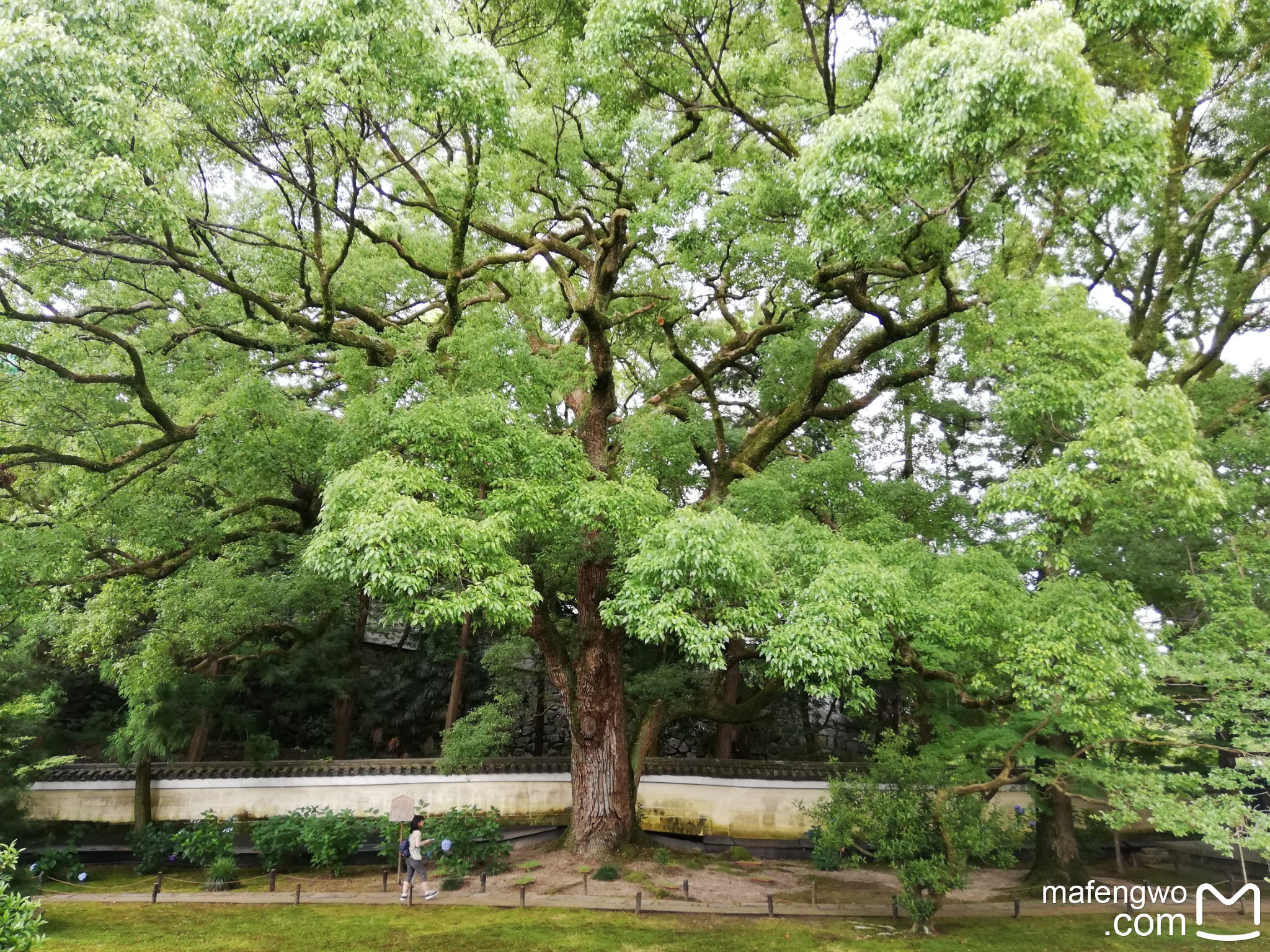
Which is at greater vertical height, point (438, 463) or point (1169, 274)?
point (1169, 274)

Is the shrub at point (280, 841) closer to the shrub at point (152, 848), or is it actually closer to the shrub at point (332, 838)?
the shrub at point (332, 838)

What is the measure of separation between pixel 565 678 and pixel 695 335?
648cm

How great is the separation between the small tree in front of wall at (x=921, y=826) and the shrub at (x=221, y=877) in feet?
27.3

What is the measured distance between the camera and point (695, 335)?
489 inches

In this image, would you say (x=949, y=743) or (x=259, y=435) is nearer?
(x=259, y=435)

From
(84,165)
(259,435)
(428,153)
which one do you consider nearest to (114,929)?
(259,435)

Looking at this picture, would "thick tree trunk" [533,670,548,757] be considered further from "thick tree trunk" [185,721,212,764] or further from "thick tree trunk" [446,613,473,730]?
"thick tree trunk" [185,721,212,764]

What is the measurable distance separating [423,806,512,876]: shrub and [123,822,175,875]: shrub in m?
4.28

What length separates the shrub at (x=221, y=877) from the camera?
9406mm

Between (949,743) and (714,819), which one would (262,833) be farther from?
(949,743)

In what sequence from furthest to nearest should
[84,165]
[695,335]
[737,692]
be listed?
1. [737,692]
2. [695,335]
3. [84,165]

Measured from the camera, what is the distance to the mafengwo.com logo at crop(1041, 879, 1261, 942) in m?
8.01

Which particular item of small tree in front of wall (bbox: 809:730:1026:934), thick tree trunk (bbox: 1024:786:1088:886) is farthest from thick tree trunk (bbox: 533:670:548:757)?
thick tree trunk (bbox: 1024:786:1088:886)

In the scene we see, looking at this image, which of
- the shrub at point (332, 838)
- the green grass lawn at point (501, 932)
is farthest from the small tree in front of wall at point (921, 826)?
the shrub at point (332, 838)
